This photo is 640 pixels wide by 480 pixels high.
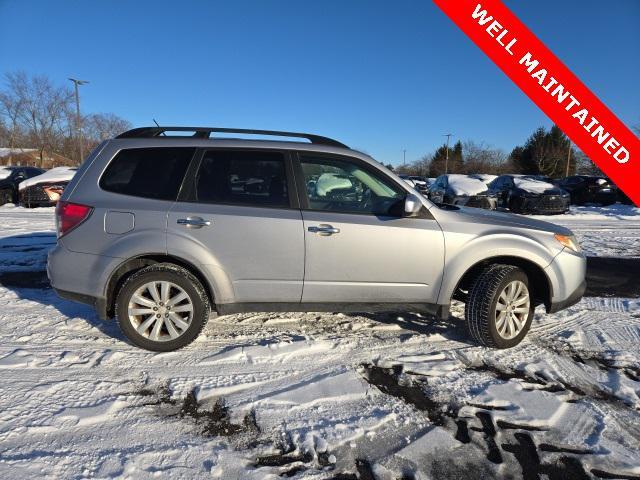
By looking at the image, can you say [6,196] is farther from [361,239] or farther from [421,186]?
[421,186]

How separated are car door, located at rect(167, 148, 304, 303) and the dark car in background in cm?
2084

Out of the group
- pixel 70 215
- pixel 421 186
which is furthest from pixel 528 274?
pixel 421 186

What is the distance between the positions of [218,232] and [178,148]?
32.8 inches

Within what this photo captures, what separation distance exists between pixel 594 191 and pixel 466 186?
341 inches

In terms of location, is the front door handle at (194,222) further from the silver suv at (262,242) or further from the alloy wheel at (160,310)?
the alloy wheel at (160,310)

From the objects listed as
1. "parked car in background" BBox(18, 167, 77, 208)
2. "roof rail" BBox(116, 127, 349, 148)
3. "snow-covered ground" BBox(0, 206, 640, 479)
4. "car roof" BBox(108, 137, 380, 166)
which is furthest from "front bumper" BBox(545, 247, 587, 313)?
"parked car in background" BBox(18, 167, 77, 208)

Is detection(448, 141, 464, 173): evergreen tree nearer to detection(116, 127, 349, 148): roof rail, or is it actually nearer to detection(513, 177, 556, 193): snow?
detection(513, 177, 556, 193): snow

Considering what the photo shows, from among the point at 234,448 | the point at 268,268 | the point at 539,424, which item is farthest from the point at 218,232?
the point at 539,424

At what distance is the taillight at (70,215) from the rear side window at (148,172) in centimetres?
24

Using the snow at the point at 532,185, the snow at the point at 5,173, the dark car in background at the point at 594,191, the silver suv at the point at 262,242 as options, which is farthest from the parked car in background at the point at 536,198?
the snow at the point at 5,173

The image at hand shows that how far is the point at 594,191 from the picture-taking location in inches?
760

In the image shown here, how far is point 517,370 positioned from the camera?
10.7 ft

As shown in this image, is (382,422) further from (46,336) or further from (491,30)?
(491,30)

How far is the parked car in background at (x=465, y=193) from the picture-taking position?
13.9 metres
